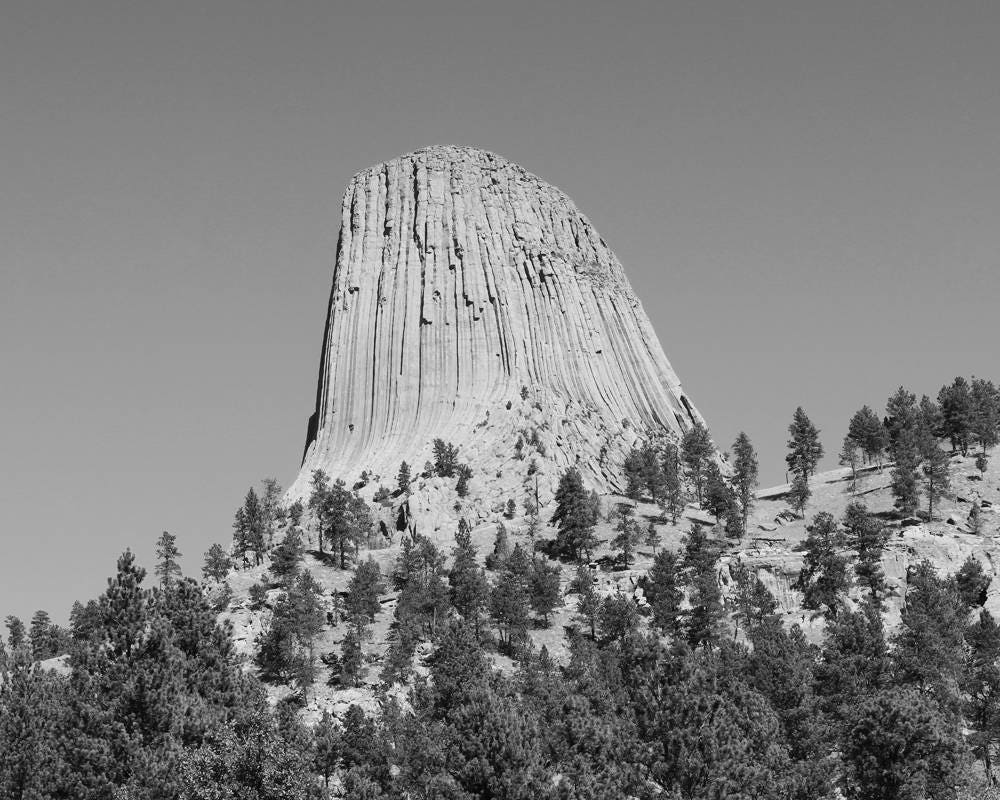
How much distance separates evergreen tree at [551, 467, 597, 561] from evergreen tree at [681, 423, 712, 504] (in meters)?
22.2

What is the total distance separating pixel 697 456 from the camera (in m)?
148

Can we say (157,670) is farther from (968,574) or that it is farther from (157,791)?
(968,574)

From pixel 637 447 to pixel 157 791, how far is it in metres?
122

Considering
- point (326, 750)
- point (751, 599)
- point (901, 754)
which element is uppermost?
point (751, 599)

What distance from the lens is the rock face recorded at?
6314 inches

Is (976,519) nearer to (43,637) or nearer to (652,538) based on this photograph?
(652,538)

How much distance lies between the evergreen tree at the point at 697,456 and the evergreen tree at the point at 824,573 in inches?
1224

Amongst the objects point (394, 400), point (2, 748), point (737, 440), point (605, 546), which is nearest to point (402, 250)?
point (394, 400)

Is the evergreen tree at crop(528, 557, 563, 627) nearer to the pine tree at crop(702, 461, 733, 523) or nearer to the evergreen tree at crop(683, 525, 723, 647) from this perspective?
the evergreen tree at crop(683, 525, 723, 647)

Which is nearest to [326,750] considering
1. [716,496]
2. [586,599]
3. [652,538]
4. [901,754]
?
[901,754]

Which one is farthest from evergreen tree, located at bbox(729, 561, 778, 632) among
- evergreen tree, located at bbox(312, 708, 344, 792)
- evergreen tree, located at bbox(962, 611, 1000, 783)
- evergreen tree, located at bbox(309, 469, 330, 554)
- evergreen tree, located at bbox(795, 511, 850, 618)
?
evergreen tree, located at bbox(309, 469, 330, 554)

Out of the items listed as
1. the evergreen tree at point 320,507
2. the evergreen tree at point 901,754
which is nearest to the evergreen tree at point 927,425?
the evergreen tree at point 320,507

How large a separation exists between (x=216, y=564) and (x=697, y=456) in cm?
6169

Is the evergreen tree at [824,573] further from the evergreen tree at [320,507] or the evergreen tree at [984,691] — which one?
the evergreen tree at [320,507]
